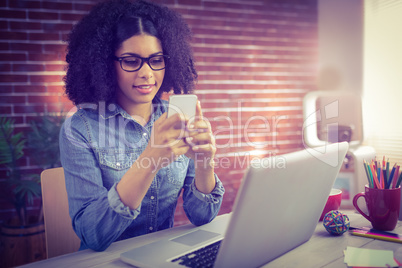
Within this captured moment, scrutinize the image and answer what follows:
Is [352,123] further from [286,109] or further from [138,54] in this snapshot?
[138,54]

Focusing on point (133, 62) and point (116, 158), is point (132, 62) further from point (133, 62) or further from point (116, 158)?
point (116, 158)

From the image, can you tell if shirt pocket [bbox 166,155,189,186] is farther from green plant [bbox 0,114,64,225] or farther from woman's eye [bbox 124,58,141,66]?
green plant [bbox 0,114,64,225]

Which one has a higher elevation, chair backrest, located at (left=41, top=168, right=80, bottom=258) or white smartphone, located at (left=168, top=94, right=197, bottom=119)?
white smartphone, located at (left=168, top=94, right=197, bottom=119)

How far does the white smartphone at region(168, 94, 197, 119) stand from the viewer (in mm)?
993

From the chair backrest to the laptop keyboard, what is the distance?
0.63 metres

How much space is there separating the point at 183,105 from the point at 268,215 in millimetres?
403

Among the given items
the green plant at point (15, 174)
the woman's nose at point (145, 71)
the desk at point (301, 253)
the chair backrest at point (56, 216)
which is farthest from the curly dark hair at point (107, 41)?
the green plant at point (15, 174)

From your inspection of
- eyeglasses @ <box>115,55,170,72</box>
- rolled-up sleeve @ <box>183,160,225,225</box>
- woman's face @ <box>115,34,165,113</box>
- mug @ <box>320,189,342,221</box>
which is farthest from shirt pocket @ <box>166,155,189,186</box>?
mug @ <box>320,189,342,221</box>

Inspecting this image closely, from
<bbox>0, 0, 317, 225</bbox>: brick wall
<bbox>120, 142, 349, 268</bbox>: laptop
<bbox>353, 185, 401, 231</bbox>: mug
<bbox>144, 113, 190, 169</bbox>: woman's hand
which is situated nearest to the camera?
<bbox>120, 142, 349, 268</bbox>: laptop

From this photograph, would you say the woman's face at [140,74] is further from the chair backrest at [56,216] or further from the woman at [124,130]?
the chair backrest at [56,216]

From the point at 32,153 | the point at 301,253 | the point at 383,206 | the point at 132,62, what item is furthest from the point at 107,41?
the point at 32,153

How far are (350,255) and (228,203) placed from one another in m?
2.46

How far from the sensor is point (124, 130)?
1.40 m

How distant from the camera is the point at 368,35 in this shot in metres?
3.26
